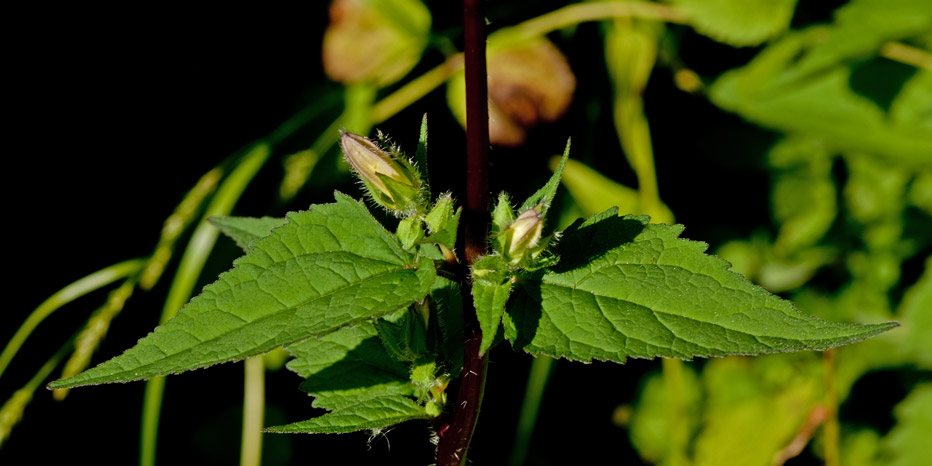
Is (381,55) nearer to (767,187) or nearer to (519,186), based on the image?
(519,186)

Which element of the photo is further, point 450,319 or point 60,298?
point 60,298

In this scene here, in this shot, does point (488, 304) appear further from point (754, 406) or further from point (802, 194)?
point (802, 194)

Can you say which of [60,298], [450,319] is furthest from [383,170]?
[60,298]

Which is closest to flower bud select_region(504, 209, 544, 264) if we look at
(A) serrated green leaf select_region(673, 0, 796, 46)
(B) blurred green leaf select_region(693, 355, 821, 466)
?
(A) serrated green leaf select_region(673, 0, 796, 46)

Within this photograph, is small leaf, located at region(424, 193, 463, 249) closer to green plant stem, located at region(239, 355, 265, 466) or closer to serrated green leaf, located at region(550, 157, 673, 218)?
green plant stem, located at region(239, 355, 265, 466)

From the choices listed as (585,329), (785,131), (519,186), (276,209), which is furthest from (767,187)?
(585,329)

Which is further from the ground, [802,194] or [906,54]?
[906,54]

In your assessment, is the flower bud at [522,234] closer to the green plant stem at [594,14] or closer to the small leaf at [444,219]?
the small leaf at [444,219]
